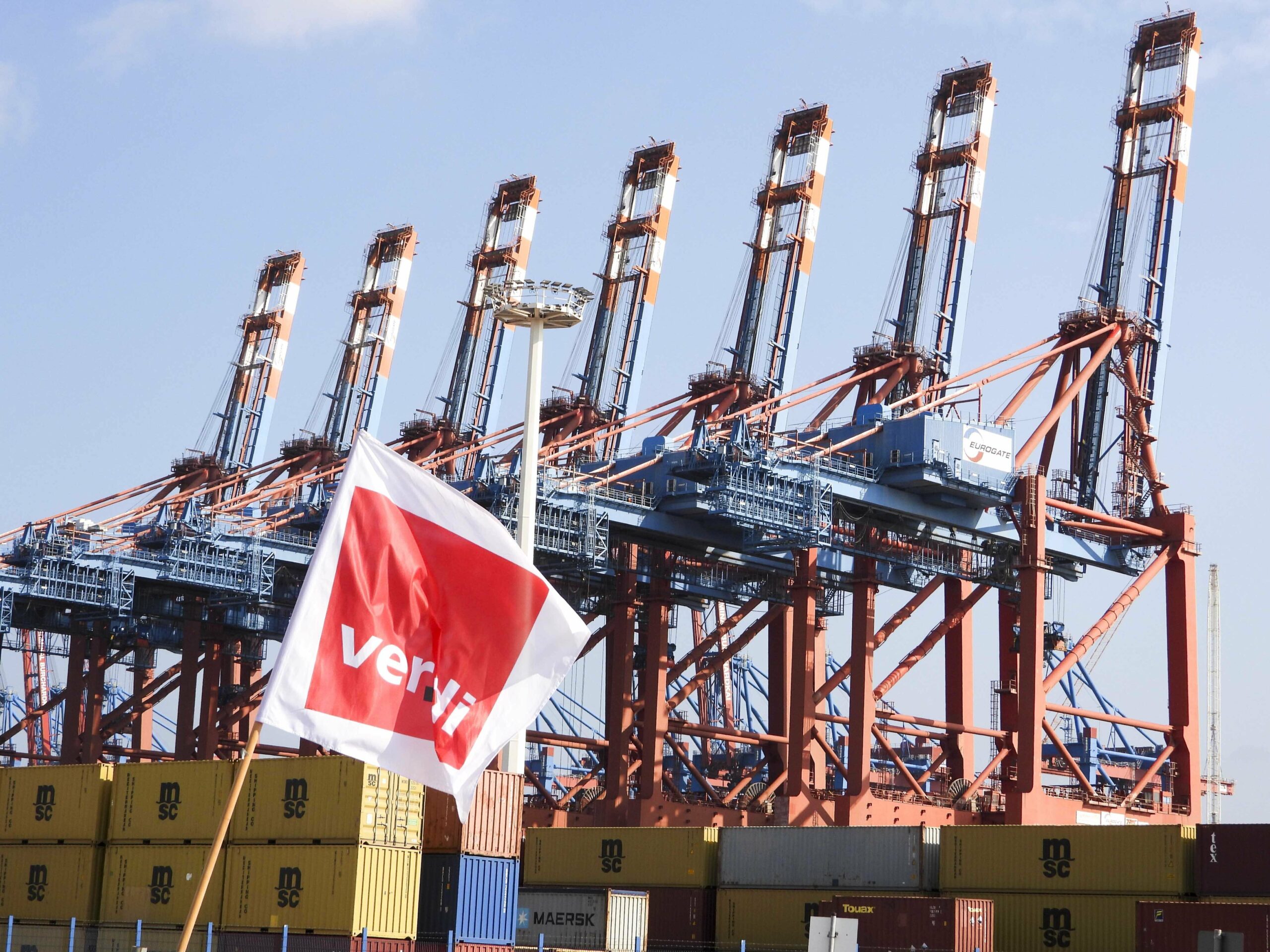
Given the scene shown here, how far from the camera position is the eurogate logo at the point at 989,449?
55.1 metres

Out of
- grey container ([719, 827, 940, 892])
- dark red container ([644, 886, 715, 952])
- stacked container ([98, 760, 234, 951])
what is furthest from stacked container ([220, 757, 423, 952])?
grey container ([719, 827, 940, 892])

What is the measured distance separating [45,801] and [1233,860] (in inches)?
947

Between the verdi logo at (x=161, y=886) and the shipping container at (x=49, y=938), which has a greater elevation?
the verdi logo at (x=161, y=886)

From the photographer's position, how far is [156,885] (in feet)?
107

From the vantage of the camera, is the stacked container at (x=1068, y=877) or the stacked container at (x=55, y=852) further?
the stacked container at (x=1068, y=877)

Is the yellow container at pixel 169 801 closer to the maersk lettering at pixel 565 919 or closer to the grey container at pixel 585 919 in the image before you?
the grey container at pixel 585 919

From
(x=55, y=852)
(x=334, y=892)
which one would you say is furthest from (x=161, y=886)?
(x=334, y=892)

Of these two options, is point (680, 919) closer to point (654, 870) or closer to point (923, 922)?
point (654, 870)

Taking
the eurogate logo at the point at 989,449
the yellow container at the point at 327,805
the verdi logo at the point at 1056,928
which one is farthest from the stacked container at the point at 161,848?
the eurogate logo at the point at 989,449

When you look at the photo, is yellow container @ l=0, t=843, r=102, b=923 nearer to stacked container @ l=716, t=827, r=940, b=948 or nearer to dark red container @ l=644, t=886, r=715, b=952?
dark red container @ l=644, t=886, r=715, b=952

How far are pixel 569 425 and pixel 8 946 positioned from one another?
43774 millimetres

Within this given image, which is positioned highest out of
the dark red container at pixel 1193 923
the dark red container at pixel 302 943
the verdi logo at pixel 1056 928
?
the dark red container at pixel 1193 923

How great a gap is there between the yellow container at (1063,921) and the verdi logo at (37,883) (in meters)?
18.9

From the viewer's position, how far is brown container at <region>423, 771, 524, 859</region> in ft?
98.1
